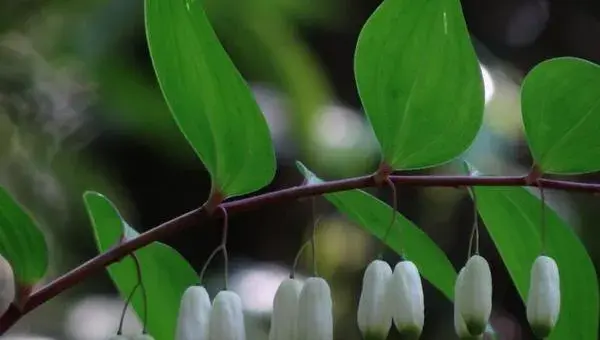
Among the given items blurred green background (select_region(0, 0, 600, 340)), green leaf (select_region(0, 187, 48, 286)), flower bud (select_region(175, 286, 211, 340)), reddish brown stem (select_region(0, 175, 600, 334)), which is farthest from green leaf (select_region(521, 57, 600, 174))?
blurred green background (select_region(0, 0, 600, 340))

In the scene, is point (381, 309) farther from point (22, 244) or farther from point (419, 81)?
point (22, 244)

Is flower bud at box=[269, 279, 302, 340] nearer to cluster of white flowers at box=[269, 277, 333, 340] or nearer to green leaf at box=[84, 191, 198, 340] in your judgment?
cluster of white flowers at box=[269, 277, 333, 340]

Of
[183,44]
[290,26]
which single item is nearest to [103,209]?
[183,44]

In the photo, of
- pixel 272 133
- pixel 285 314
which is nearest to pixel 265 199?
pixel 285 314

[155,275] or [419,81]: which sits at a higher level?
[419,81]

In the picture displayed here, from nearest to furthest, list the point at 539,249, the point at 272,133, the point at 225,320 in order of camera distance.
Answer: the point at 225,320
the point at 539,249
the point at 272,133

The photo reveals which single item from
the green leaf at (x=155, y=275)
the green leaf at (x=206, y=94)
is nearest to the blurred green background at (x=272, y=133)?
the green leaf at (x=155, y=275)
